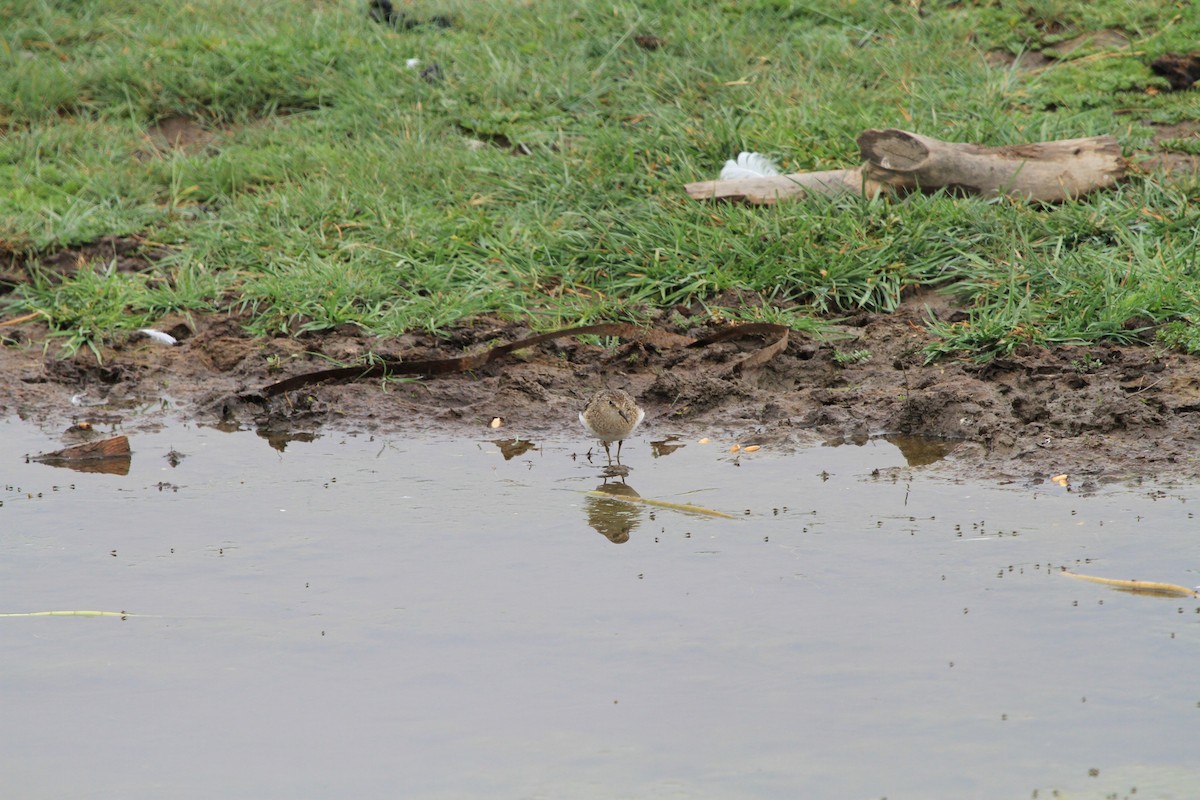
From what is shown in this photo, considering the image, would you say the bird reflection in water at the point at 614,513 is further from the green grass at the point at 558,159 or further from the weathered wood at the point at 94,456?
the weathered wood at the point at 94,456

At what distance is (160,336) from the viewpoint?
8.20m

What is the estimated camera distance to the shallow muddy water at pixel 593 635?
370cm

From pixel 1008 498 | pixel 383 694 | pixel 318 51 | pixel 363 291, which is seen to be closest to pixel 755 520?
pixel 1008 498

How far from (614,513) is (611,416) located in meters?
0.61

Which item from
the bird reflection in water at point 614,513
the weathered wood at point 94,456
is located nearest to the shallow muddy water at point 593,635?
the bird reflection in water at point 614,513

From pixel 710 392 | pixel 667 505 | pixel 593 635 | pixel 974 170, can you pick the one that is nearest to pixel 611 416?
pixel 667 505

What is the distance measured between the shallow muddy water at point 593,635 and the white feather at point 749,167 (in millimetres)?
3045

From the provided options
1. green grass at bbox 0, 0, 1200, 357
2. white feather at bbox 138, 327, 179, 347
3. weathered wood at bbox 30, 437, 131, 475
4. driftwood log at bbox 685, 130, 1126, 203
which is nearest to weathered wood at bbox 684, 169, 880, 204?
driftwood log at bbox 685, 130, 1126, 203

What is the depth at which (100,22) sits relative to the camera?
12250 millimetres

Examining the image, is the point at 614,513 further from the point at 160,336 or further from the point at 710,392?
the point at 160,336

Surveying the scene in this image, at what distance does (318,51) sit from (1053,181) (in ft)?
20.2

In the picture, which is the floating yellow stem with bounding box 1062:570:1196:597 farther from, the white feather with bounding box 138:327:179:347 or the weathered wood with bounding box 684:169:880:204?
the white feather with bounding box 138:327:179:347

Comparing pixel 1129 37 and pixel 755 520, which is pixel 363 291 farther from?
pixel 1129 37

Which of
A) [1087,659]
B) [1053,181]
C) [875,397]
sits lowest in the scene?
[1087,659]
